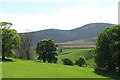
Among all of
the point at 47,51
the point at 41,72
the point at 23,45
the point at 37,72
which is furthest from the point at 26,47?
the point at 37,72

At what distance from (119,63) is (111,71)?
3293mm

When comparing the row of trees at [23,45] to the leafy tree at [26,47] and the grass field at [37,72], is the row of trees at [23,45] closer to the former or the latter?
the leafy tree at [26,47]

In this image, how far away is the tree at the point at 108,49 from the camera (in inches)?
2311

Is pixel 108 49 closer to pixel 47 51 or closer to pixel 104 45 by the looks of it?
pixel 104 45

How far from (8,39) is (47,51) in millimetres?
20755

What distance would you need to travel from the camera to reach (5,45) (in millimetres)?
69875

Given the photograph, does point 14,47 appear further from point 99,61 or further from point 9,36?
point 99,61

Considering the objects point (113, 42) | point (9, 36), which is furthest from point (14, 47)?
point (113, 42)

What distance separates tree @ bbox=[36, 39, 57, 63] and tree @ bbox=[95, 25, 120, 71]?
90.5 feet

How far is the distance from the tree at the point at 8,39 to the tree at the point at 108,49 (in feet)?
68.1

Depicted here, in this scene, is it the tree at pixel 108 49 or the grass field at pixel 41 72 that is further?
the tree at pixel 108 49

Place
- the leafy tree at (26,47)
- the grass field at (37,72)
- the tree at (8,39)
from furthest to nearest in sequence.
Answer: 1. the leafy tree at (26,47)
2. the tree at (8,39)
3. the grass field at (37,72)

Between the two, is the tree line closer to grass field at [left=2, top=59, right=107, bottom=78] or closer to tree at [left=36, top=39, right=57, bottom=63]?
grass field at [left=2, top=59, right=107, bottom=78]

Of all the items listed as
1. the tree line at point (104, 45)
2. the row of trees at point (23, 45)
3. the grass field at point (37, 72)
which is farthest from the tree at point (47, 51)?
the grass field at point (37, 72)
